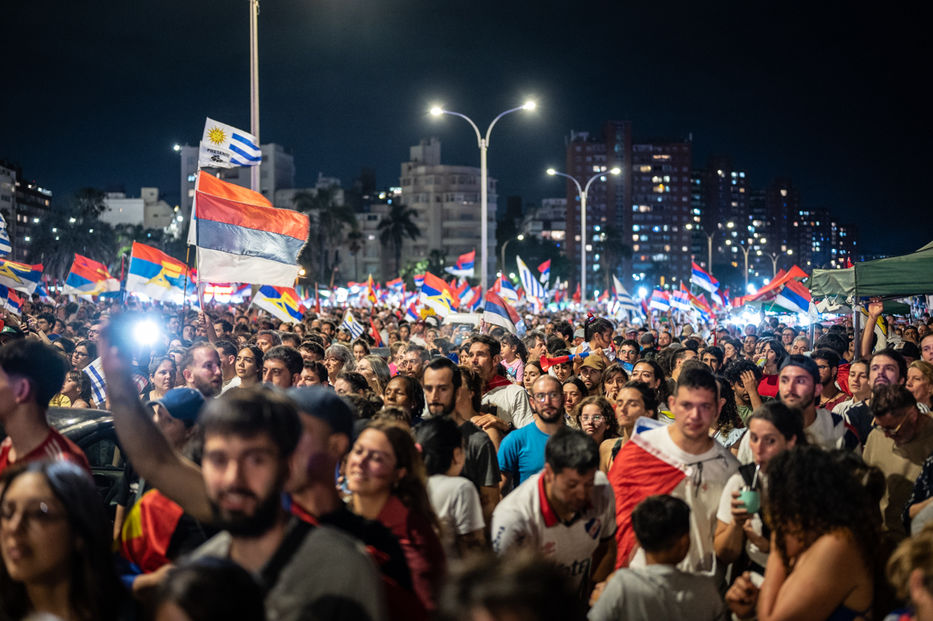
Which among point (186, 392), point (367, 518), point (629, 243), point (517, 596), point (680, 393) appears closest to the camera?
point (517, 596)

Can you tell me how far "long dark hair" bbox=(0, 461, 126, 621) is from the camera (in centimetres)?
272

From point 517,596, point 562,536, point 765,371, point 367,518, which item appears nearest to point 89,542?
point 367,518

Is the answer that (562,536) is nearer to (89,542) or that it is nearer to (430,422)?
(430,422)

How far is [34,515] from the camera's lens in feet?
8.89

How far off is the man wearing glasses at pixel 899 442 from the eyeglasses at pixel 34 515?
4.79 m

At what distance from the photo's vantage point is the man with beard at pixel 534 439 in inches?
245

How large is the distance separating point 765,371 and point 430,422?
21.8 feet

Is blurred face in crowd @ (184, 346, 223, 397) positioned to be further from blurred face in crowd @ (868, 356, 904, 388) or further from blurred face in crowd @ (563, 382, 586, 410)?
blurred face in crowd @ (868, 356, 904, 388)

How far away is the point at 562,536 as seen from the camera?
4254 millimetres

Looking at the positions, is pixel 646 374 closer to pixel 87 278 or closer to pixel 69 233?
pixel 87 278

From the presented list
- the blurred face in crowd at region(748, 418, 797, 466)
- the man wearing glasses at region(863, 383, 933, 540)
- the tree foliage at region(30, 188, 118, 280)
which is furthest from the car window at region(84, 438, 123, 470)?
the tree foliage at region(30, 188, 118, 280)

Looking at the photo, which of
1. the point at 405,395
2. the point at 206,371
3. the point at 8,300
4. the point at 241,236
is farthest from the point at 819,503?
the point at 8,300

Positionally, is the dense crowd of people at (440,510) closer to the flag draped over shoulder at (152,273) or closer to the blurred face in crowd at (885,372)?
the blurred face in crowd at (885,372)

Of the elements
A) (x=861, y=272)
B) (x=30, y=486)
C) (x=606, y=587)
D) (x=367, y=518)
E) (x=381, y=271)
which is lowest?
(x=606, y=587)
